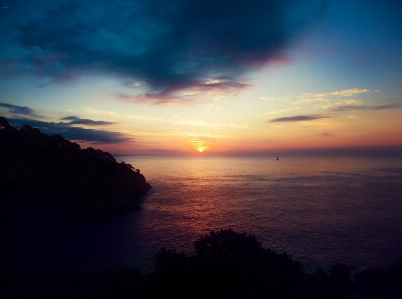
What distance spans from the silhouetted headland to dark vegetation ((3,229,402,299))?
31.9 metres

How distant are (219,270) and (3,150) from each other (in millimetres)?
56818

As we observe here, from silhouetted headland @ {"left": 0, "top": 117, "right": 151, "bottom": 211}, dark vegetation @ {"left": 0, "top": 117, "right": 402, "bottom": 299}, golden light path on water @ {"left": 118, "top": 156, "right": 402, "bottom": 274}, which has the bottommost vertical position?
golden light path on water @ {"left": 118, "top": 156, "right": 402, "bottom": 274}

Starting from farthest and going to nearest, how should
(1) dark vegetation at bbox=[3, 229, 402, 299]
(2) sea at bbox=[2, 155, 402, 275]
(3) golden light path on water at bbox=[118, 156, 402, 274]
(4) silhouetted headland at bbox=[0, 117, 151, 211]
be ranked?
(4) silhouetted headland at bbox=[0, 117, 151, 211], (3) golden light path on water at bbox=[118, 156, 402, 274], (2) sea at bbox=[2, 155, 402, 275], (1) dark vegetation at bbox=[3, 229, 402, 299]

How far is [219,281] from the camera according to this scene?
66.4ft

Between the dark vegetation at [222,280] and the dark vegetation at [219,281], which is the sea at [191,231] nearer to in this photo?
the dark vegetation at [222,280]

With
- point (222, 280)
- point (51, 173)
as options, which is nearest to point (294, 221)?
point (222, 280)

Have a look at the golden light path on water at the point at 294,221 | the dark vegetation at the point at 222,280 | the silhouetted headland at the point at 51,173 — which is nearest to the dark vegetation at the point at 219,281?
the dark vegetation at the point at 222,280

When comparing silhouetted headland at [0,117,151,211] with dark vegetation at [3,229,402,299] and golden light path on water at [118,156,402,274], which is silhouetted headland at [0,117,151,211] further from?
dark vegetation at [3,229,402,299]

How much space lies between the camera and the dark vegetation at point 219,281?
19906mm

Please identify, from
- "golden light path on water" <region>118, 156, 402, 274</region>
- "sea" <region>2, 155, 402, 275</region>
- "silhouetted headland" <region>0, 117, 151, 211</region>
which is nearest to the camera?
"sea" <region>2, 155, 402, 275</region>

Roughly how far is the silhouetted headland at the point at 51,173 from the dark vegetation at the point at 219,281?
105 feet

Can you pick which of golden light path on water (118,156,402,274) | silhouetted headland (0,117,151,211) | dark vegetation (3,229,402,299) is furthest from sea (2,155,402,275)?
silhouetted headland (0,117,151,211)

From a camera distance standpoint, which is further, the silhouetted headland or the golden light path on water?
the silhouetted headland

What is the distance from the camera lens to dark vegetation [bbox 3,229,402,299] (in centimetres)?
1991
